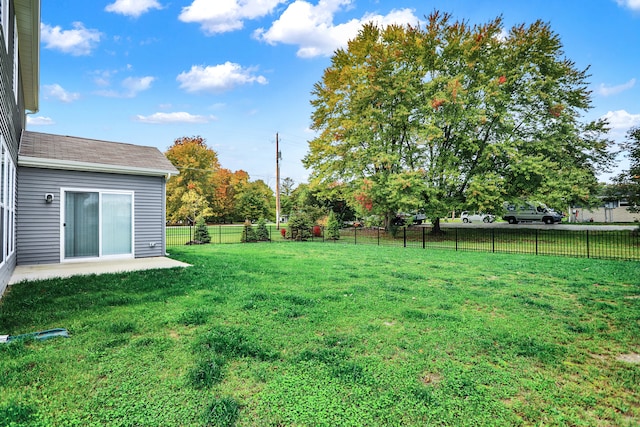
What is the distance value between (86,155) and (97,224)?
5.92 ft

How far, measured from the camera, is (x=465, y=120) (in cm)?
1526

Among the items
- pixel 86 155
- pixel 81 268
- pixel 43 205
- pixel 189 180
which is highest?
pixel 189 180

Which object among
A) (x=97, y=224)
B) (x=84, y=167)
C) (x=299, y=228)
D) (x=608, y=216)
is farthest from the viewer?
(x=608, y=216)

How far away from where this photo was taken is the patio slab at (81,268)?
6027 mm

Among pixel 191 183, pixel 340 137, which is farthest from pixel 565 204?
pixel 191 183

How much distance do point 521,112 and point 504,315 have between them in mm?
15378

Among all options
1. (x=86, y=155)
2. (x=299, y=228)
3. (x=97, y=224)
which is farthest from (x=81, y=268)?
(x=299, y=228)

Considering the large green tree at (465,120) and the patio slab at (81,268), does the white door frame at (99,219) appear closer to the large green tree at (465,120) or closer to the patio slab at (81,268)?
the patio slab at (81,268)

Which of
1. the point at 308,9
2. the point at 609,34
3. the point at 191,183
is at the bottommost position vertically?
the point at 191,183

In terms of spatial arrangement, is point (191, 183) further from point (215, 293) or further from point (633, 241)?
point (633, 241)

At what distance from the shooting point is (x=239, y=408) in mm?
2027

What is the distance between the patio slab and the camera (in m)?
6.03

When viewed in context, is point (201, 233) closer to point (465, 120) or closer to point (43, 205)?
point (43, 205)

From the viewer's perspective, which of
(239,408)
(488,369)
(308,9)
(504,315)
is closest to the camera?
(239,408)
